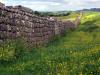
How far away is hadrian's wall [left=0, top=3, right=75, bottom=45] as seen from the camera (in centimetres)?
1823

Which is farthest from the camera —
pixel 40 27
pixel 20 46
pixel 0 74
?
pixel 40 27

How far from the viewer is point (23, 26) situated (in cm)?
2239

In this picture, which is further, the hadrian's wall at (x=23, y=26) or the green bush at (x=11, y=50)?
the hadrian's wall at (x=23, y=26)

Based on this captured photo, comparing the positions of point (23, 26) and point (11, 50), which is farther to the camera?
point (23, 26)

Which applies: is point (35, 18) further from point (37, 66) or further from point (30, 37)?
point (37, 66)

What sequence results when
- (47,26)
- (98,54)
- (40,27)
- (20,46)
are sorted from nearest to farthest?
(98,54), (20,46), (40,27), (47,26)

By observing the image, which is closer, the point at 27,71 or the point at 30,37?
the point at 27,71

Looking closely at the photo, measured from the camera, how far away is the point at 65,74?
1138 cm

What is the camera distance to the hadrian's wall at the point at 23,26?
18.2m

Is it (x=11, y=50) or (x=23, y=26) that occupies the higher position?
(x=23, y=26)

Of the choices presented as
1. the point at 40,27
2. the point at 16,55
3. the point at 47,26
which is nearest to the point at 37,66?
the point at 16,55

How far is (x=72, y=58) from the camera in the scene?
48.9ft

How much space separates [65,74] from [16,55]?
6100 millimetres

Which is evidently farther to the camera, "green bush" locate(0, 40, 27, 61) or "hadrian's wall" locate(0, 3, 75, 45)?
"hadrian's wall" locate(0, 3, 75, 45)
